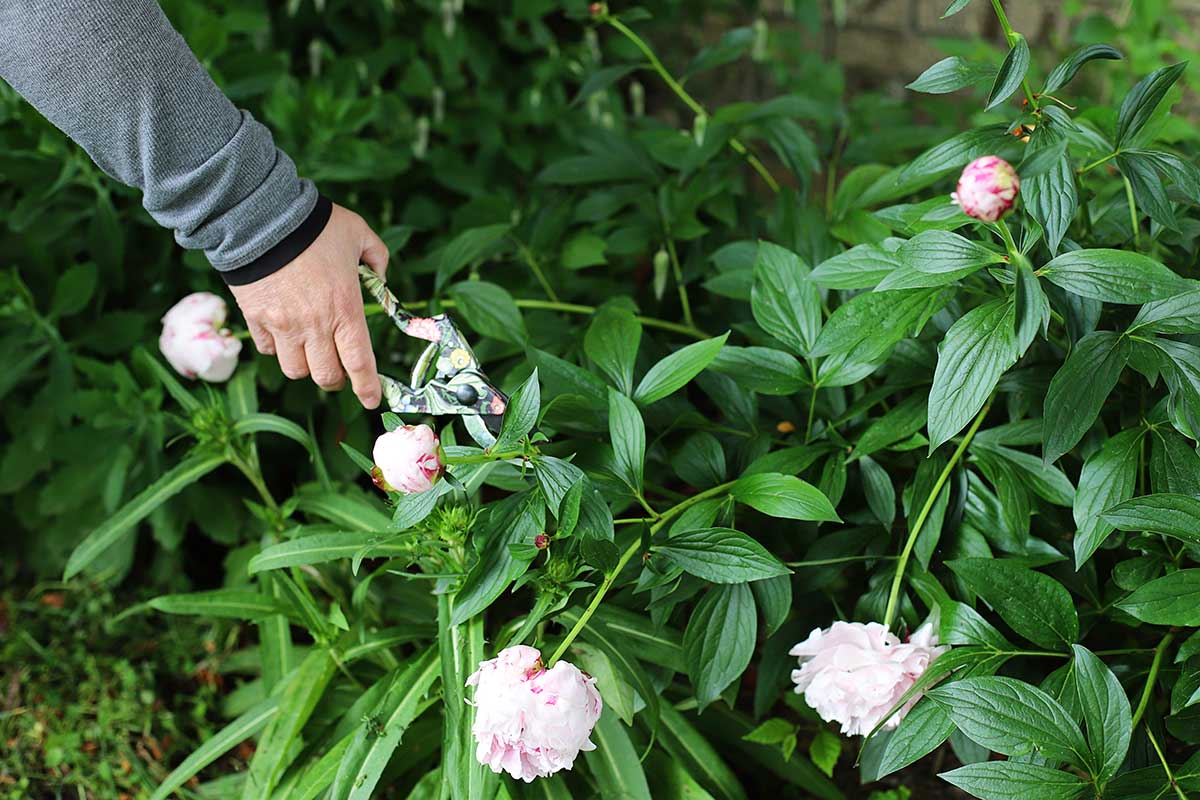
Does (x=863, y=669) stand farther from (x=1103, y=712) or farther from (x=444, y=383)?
(x=444, y=383)

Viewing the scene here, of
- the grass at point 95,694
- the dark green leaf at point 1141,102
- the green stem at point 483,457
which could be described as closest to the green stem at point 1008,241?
the dark green leaf at point 1141,102

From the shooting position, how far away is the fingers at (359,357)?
1.10 metres

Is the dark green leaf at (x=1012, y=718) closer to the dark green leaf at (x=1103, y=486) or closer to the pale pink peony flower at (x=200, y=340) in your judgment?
the dark green leaf at (x=1103, y=486)

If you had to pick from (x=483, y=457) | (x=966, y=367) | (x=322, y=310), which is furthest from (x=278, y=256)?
(x=966, y=367)

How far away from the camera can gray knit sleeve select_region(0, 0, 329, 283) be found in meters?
0.93

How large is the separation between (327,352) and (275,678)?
1.71ft

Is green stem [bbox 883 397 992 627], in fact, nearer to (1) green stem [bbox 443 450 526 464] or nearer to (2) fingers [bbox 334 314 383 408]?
(1) green stem [bbox 443 450 526 464]

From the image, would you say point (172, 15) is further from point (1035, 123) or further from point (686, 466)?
point (1035, 123)

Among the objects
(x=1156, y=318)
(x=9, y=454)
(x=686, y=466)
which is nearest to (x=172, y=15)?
(x=9, y=454)

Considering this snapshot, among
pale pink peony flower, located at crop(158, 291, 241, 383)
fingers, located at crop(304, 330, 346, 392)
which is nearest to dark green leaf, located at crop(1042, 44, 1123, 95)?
fingers, located at crop(304, 330, 346, 392)

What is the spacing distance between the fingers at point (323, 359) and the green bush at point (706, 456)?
0.36 ft

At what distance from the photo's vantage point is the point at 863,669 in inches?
39.9

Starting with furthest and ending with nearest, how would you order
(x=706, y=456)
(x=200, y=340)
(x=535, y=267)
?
(x=535, y=267) → (x=200, y=340) → (x=706, y=456)

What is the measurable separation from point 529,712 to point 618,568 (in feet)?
0.57
